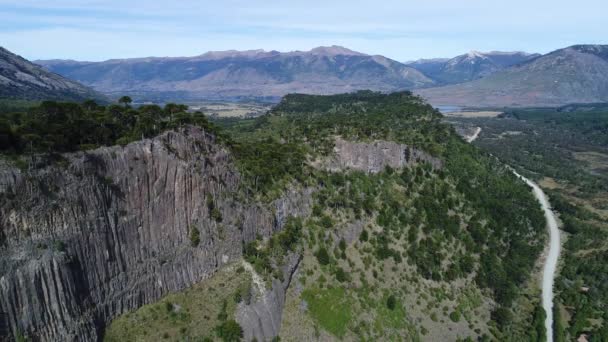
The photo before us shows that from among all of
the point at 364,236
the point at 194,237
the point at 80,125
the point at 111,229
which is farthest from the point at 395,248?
the point at 80,125

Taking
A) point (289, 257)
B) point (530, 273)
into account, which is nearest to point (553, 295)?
point (530, 273)

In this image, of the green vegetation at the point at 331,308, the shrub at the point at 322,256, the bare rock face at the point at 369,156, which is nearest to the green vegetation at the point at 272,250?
the shrub at the point at 322,256

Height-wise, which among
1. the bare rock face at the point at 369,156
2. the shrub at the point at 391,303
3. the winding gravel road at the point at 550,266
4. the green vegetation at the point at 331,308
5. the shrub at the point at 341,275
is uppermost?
the bare rock face at the point at 369,156

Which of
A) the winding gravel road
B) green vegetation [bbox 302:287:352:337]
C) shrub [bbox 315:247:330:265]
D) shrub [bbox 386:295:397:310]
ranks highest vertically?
shrub [bbox 315:247:330:265]

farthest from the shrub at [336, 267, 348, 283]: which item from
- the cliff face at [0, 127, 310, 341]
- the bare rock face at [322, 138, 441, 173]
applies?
the bare rock face at [322, 138, 441, 173]

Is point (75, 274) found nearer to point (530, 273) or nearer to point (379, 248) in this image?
point (379, 248)

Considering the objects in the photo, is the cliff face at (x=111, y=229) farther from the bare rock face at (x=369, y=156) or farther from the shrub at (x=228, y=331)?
the bare rock face at (x=369, y=156)

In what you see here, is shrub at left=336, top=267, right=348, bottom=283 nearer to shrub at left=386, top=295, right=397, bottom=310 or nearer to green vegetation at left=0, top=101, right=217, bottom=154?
shrub at left=386, top=295, right=397, bottom=310
